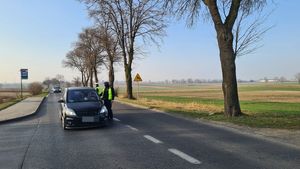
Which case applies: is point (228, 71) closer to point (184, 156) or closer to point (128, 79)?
point (184, 156)

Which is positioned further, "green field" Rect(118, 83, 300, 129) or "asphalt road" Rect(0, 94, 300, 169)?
"green field" Rect(118, 83, 300, 129)

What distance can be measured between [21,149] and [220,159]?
5260mm

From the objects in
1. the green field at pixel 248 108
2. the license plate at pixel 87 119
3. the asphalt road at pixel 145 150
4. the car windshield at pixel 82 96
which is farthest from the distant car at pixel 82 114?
the green field at pixel 248 108

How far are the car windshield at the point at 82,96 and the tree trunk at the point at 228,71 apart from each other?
593 cm

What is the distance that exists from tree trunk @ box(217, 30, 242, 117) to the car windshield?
233 inches

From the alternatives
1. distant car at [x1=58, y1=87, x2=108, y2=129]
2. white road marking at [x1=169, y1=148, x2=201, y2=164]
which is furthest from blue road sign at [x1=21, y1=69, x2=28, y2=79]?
white road marking at [x1=169, y1=148, x2=201, y2=164]

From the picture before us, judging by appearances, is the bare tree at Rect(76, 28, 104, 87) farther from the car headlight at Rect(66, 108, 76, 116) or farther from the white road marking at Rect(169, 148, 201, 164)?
the white road marking at Rect(169, 148, 201, 164)

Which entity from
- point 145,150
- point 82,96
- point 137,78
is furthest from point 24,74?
point 145,150

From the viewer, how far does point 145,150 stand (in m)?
9.82

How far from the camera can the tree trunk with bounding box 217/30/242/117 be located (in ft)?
60.1

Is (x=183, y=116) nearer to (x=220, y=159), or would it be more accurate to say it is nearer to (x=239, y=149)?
(x=239, y=149)

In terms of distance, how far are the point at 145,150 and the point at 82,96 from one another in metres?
7.21

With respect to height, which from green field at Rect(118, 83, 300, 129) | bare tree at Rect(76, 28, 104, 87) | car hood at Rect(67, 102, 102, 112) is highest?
bare tree at Rect(76, 28, 104, 87)

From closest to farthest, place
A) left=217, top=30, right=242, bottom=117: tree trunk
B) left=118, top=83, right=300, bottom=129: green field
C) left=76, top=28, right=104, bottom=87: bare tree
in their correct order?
1. left=118, top=83, right=300, bottom=129: green field
2. left=217, top=30, right=242, bottom=117: tree trunk
3. left=76, top=28, right=104, bottom=87: bare tree
